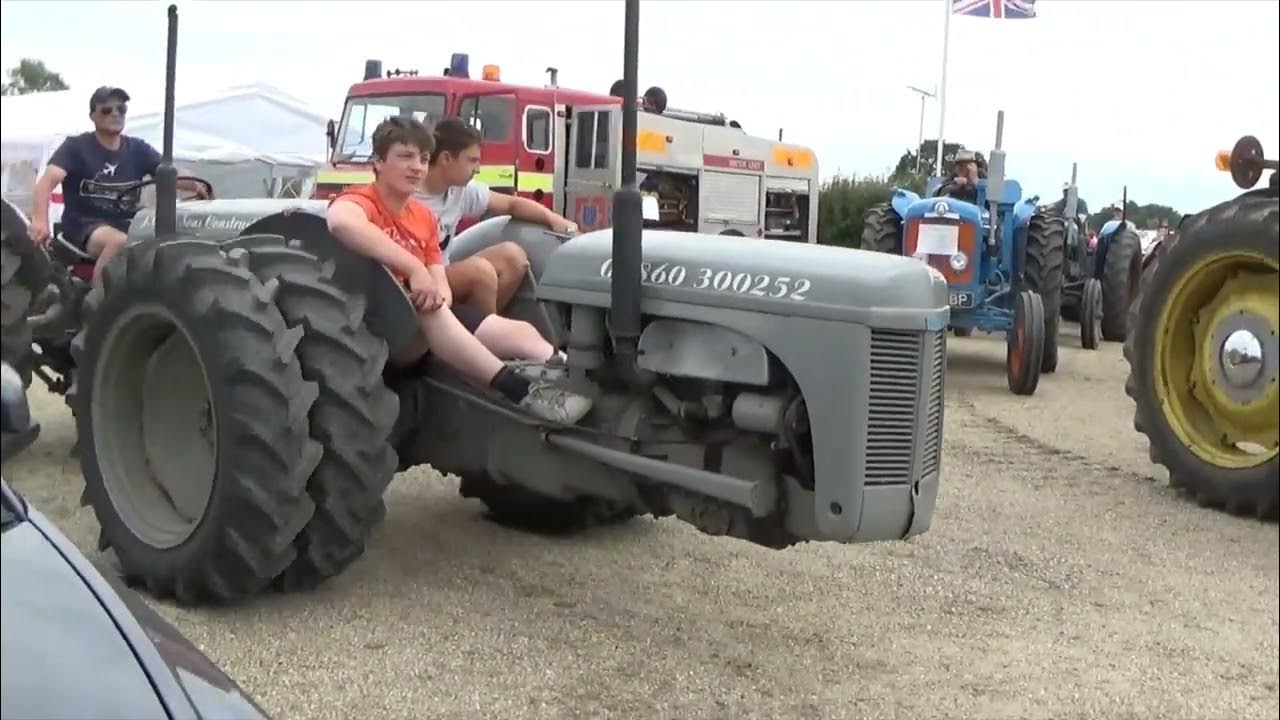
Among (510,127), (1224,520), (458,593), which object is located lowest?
(458,593)

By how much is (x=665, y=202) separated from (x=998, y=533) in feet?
26.2

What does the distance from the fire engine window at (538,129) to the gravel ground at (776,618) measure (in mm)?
6307

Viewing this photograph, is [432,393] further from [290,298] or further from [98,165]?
[98,165]

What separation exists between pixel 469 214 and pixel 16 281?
11.5 feet

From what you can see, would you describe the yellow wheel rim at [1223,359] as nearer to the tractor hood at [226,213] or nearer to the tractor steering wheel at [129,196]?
the tractor steering wheel at [129,196]

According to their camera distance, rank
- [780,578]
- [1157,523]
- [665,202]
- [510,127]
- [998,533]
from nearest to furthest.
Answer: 1. [1157,523]
2. [780,578]
3. [998,533]
4. [510,127]
5. [665,202]

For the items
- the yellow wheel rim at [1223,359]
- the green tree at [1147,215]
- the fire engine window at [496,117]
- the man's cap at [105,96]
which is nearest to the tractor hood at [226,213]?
the man's cap at [105,96]

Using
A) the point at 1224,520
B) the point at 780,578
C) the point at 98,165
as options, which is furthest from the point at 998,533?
the point at 1224,520

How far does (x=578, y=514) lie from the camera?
416 cm

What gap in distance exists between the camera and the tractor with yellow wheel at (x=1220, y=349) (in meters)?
0.73

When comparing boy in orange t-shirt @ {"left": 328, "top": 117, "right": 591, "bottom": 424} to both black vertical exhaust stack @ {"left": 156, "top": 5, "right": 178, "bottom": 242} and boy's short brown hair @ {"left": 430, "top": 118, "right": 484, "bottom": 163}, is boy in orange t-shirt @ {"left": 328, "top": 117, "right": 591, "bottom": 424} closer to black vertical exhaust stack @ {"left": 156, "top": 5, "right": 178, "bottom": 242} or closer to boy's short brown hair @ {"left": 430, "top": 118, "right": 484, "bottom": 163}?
boy's short brown hair @ {"left": 430, "top": 118, "right": 484, "bottom": 163}

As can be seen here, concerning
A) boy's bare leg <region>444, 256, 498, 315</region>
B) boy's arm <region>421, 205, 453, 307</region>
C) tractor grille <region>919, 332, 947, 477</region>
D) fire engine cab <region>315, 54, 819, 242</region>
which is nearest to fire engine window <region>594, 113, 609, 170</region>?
fire engine cab <region>315, 54, 819, 242</region>

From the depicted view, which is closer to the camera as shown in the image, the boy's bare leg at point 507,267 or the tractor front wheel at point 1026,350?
the boy's bare leg at point 507,267

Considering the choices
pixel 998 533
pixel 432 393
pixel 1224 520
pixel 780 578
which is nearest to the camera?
pixel 1224 520
